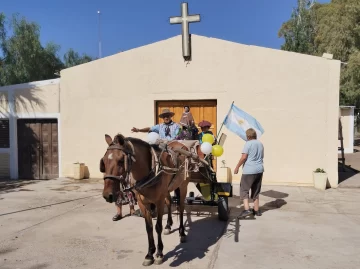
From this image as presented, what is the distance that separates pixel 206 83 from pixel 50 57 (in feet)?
82.8

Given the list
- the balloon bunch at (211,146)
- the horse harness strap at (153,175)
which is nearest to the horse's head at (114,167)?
the horse harness strap at (153,175)

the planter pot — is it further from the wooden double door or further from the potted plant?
the wooden double door

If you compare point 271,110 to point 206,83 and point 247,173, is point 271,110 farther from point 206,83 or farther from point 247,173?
point 247,173

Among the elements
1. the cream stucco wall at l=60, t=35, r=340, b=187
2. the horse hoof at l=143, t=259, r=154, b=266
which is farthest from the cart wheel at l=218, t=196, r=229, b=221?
the cream stucco wall at l=60, t=35, r=340, b=187

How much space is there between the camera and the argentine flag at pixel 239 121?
23.5ft

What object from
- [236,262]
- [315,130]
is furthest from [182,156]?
[315,130]

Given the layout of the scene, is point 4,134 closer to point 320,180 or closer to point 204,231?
point 204,231

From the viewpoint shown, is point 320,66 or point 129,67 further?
point 129,67

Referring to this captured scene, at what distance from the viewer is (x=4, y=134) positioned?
1181 centimetres

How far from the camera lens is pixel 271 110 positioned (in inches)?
376

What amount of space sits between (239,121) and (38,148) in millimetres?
7712

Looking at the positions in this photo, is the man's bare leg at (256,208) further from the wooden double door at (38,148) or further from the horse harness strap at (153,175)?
the wooden double door at (38,148)

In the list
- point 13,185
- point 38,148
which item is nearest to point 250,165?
point 13,185

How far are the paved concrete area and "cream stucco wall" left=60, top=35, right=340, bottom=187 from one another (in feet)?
5.33
